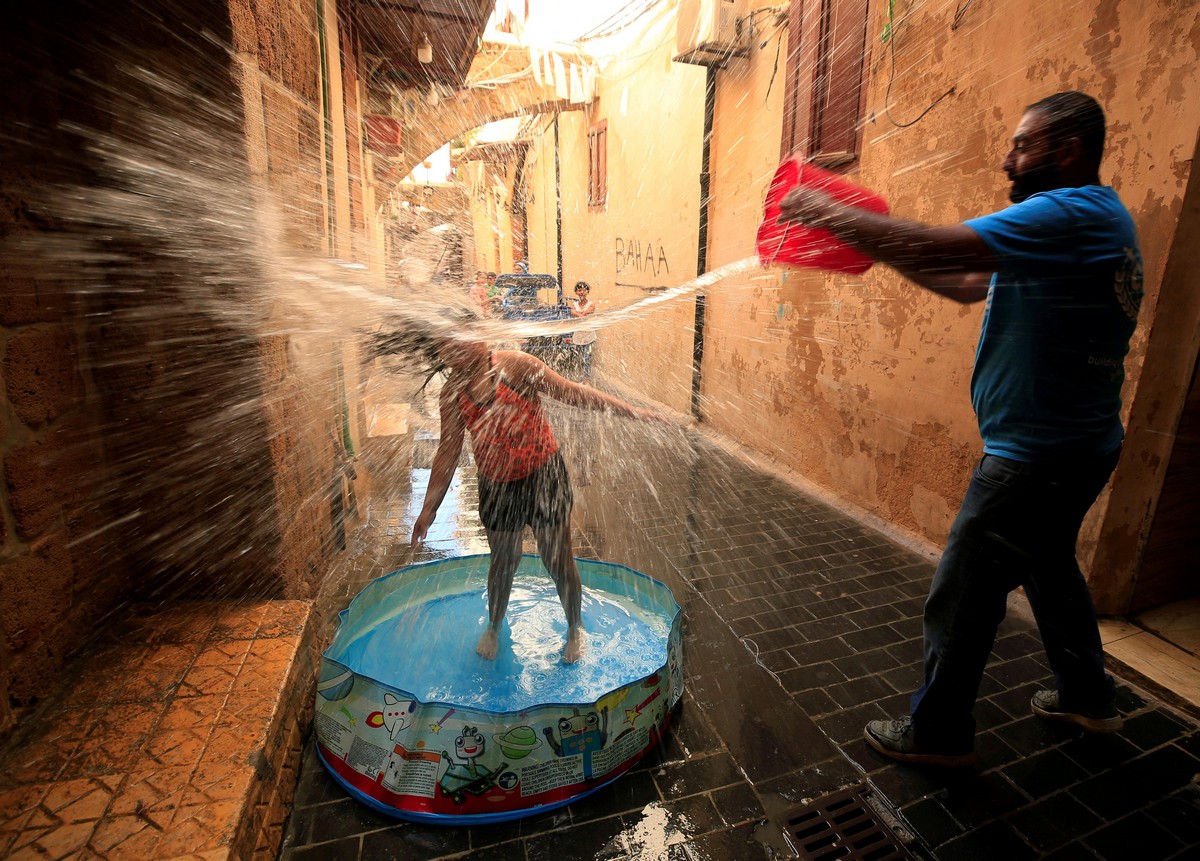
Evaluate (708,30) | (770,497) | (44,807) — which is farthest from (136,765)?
(708,30)

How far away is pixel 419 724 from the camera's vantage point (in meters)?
2.30

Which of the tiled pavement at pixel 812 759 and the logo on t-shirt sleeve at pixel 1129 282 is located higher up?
the logo on t-shirt sleeve at pixel 1129 282

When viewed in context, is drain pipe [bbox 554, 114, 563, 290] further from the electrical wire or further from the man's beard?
the man's beard

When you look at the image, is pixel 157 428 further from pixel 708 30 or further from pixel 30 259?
pixel 708 30

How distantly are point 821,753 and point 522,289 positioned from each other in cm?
1233

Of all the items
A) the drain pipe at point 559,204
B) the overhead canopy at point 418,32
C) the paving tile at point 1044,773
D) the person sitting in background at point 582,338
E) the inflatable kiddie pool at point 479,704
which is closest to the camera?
the inflatable kiddie pool at point 479,704

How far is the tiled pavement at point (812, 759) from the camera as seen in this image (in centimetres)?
223

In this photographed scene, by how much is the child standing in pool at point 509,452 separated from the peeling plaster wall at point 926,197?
2.76 meters

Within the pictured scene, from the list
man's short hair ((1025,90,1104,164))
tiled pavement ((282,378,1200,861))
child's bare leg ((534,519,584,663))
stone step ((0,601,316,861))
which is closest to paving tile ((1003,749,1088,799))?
tiled pavement ((282,378,1200,861))

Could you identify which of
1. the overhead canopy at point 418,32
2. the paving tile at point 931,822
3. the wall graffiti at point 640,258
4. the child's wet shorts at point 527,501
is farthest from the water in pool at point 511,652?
the wall graffiti at point 640,258

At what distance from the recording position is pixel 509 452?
9.45 feet

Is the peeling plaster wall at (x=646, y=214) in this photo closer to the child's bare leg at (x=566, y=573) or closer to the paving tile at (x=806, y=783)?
the child's bare leg at (x=566, y=573)

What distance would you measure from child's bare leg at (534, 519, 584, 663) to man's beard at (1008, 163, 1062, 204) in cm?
228

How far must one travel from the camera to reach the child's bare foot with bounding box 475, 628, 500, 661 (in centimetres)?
322
